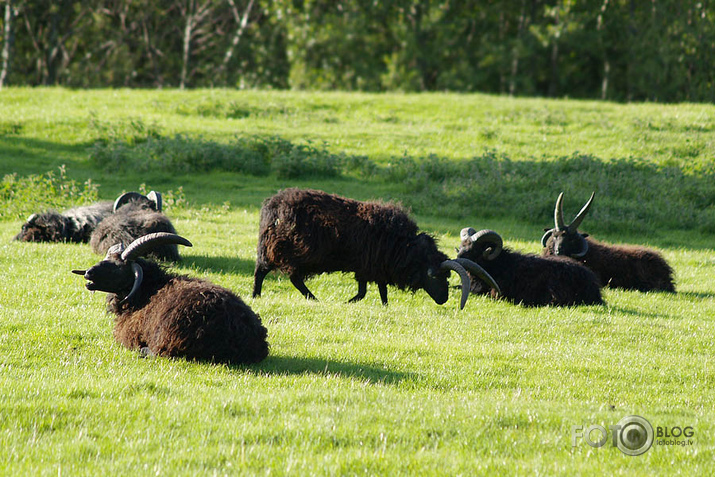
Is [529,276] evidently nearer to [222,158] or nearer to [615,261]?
[615,261]

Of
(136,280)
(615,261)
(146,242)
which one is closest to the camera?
(136,280)

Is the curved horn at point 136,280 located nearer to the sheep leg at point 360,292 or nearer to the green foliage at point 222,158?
the sheep leg at point 360,292

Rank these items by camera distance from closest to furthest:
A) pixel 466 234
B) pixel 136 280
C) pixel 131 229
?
pixel 136 280, pixel 466 234, pixel 131 229

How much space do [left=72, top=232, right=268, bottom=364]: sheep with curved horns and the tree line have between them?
3615 centimetres

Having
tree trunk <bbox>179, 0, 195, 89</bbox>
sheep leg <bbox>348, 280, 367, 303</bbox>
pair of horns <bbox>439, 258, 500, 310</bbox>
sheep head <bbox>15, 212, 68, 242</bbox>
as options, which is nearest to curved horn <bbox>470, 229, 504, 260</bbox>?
pair of horns <bbox>439, 258, 500, 310</bbox>

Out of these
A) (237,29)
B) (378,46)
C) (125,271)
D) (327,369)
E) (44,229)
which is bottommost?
(327,369)

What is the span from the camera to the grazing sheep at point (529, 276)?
11.0 m

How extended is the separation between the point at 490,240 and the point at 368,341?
12.9 ft

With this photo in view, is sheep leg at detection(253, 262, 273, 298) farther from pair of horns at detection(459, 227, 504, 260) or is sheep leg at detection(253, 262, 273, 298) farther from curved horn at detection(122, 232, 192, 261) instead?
pair of horns at detection(459, 227, 504, 260)

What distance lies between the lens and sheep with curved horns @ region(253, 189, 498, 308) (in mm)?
10141

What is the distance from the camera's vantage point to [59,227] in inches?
533

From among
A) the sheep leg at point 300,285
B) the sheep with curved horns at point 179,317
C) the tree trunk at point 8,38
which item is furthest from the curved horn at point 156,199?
the tree trunk at point 8,38

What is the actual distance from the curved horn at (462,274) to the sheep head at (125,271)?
3780 mm

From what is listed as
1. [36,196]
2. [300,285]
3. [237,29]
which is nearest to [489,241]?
[300,285]
